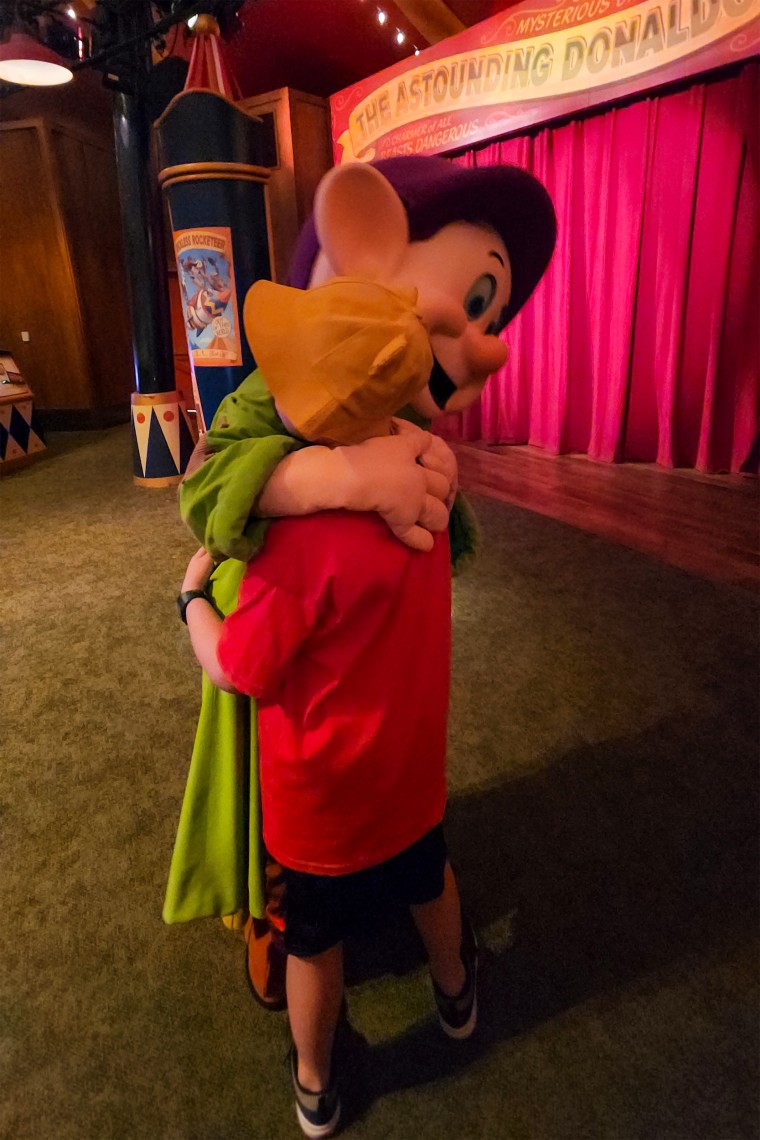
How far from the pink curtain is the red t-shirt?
3.20m

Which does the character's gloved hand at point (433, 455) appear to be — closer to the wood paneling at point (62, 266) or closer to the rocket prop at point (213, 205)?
the rocket prop at point (213, 205)

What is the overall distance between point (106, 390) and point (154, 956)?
5227 mm

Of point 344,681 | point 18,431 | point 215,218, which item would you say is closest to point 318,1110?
point 344,681

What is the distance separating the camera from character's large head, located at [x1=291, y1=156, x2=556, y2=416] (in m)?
0.60

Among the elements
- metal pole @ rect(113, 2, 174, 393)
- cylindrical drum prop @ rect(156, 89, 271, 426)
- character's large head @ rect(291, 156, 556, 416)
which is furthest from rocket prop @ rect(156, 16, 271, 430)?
character's large head @ rect(291, 156, 556, 416)

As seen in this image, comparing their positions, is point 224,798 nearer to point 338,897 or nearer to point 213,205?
point 338,897

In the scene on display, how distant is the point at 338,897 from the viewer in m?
0.78

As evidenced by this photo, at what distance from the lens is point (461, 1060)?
945mm

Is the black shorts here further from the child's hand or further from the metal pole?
the metal pole

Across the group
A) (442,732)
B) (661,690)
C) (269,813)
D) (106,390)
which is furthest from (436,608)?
(106,390)

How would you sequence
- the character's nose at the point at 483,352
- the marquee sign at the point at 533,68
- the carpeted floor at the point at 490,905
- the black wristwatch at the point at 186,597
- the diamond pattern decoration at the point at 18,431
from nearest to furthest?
1. the character's nose at the point at 483,352
2. the black wristwatch at the point at 186,597
3. the carpeted floor at the point at 490,905
4. the marquee sign at the point at 533,68
5. the diamond pattern decoration at the point at 18,431

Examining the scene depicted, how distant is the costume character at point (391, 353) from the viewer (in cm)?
59

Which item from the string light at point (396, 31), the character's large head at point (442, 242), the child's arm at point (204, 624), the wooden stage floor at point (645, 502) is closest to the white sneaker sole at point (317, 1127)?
the child's arm at point (204, 624)

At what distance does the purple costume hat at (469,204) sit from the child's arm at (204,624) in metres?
0.33
